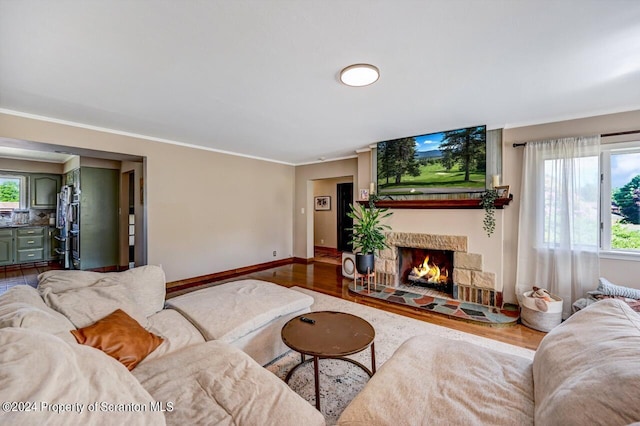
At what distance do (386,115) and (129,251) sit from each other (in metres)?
5.48

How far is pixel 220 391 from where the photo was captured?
4.30ft

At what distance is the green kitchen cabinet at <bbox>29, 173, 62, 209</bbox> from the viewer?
6.09 metres

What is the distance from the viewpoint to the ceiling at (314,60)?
1488 mm

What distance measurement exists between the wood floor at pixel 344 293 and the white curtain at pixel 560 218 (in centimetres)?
75

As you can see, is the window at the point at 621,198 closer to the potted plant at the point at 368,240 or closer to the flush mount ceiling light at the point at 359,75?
the potted plant at the point at 368,240

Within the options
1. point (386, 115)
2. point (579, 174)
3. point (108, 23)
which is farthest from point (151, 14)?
point (579, 174)

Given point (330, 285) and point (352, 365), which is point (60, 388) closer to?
point (352, 365)

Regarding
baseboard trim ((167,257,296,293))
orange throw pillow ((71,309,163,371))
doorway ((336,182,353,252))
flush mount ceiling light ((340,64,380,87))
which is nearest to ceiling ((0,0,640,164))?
flush mount ceiling light ((340,64,380,87))

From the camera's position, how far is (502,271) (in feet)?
11.6

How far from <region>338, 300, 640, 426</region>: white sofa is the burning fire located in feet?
8.98

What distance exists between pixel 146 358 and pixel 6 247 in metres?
6.82

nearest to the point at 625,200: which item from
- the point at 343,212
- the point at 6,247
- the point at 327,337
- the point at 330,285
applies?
the point at 327,337

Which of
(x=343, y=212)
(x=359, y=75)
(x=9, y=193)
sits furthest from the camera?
(x=343, y=212)

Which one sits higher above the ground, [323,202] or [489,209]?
[323,202]
